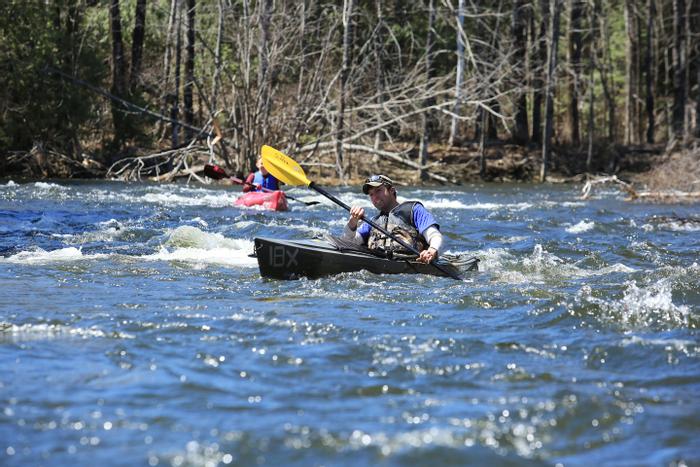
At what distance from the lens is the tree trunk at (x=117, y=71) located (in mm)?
23922

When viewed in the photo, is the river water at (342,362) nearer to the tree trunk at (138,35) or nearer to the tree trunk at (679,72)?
the tree trunk at (138,35)

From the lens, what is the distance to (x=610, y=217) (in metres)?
14.8

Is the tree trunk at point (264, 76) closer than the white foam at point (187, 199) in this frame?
No

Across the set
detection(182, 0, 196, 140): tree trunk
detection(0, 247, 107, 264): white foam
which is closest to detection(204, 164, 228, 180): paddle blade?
detection(0, 247, 107, 264): white foam

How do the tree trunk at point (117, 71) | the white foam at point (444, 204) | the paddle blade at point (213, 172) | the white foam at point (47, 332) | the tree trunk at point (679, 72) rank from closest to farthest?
the white foam at point (47, 332) < the paddle blade at point (213, 172) < the white foam at point (444, 204) < the tree trunk at point (117, 71) < the tree trunk at point (679, 72)

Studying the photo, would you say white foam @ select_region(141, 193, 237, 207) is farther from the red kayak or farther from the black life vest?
the black life vest

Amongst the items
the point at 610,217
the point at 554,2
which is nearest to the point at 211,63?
the point at 554,2

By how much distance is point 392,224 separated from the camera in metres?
8.16

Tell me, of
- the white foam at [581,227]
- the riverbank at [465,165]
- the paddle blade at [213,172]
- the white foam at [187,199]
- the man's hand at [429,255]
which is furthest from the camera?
the riverbank at [465,165]

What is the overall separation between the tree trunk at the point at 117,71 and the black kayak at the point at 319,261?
16.8 meters

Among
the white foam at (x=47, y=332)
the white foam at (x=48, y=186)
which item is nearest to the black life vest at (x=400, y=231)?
the white foam at (x=47, y=332)

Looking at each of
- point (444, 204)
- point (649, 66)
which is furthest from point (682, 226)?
point (649, 66)

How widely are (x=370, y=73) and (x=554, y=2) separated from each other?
551 centimetres

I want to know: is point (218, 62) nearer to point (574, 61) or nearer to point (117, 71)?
point (117, 71)
